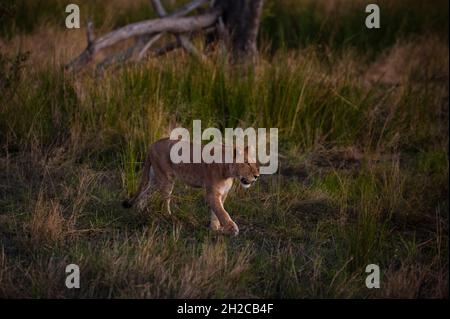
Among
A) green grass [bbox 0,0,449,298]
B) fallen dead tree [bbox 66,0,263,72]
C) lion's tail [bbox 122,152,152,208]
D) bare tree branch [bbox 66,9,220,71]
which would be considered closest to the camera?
green grass [bbox 0,0,449,298]

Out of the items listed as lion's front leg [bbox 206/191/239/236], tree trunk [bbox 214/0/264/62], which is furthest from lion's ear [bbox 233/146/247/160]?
tree trunk [bbox 214/0/264/62]

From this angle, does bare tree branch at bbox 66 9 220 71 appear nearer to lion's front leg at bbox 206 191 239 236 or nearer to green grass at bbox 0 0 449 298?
green grass at bbox 0 0 449 298

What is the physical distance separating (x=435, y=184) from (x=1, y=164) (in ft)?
13.5

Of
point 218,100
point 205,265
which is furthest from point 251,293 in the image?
point 218,100

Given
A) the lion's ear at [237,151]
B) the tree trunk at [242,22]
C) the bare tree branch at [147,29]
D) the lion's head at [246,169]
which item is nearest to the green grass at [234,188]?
the lion's head at [246,169]

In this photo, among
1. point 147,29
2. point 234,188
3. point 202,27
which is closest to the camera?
point 234,188

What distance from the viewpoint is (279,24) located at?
42.8ft

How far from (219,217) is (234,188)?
970 millimetres

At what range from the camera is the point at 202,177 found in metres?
6.09

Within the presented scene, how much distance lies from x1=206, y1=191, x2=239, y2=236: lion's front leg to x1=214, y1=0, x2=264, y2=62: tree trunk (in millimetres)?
4724

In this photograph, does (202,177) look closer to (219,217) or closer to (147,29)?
(219,217)

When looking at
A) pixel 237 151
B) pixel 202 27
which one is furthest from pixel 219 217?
pixel 202 27

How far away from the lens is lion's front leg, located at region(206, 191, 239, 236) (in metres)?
5.84

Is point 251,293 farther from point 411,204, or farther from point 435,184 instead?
point 435,184
